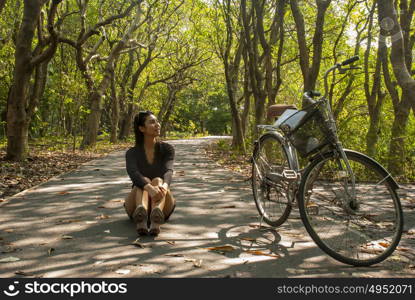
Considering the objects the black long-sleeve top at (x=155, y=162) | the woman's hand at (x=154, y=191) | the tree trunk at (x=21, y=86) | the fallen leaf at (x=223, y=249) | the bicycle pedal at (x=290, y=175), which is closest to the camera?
the fallen leaf at (x=223, y=249)

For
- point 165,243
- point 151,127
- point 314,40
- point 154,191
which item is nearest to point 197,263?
point 165,243

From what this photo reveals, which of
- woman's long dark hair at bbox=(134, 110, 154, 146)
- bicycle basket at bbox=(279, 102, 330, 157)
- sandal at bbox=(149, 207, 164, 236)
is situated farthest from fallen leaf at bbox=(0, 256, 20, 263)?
bicycle basket at bbox=(279, 102, 330, 157)

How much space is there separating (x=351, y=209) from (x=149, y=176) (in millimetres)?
2388

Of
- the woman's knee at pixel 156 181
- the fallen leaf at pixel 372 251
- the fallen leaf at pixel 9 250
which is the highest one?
the woman's knee at pixel 156 181

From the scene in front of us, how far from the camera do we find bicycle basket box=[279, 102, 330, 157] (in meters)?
4.32

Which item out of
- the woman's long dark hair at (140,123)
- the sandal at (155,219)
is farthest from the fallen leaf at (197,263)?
the woman's long dark hair at (140,123)

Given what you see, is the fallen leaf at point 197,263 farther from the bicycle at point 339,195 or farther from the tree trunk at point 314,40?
the tree trunk at point 314,40

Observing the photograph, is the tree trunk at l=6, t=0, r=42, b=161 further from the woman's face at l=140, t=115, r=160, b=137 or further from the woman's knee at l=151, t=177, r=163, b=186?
the woman's knee at l=151, t=177, r=163, b=186

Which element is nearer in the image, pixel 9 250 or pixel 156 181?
pixel 9 250

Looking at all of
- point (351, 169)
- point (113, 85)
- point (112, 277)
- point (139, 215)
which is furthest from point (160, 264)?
point (113, 85)

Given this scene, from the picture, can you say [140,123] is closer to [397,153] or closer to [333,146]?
[333,146]

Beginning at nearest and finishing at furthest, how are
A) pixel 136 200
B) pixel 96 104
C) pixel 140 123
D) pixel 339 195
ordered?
pixel 339 195 < pixel 136 200 < pixel 140 123 < pixel 96 104

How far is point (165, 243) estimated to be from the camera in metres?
4.45

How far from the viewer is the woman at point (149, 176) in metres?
4.70
